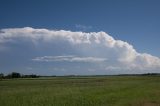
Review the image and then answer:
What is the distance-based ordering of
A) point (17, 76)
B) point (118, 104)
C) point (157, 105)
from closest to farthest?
point (157, 105)
point (118, 104)
point (17, 76)

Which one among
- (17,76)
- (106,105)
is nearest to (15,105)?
(106,105)

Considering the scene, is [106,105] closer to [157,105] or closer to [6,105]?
[157,105]

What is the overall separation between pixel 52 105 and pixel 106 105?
15.9ft

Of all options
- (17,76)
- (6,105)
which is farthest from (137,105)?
(17,76)

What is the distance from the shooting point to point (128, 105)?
28031 millimetres

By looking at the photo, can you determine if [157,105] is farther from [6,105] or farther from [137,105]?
[6,105]

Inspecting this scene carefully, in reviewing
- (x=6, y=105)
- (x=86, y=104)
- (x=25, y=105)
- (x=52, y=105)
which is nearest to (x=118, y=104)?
(x=86, y=104)

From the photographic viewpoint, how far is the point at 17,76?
183625 mm

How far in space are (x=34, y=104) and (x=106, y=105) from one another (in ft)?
21.8

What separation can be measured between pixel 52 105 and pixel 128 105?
6.77 m

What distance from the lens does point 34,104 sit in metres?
29.3

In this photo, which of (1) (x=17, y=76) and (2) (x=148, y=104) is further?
(1) (x=17, y=76)

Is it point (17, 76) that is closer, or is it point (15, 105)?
point (15, 105)

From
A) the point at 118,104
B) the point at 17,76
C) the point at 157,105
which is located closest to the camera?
the point at 157,105
